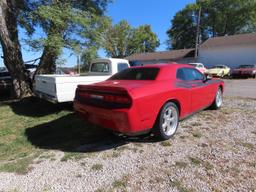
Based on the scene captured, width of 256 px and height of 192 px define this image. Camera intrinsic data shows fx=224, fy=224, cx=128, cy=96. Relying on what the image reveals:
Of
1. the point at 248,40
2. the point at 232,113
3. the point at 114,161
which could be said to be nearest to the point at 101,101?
the point at 114,161

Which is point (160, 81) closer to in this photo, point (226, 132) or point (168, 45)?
point (226, 132)

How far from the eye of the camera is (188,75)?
523 centimetres

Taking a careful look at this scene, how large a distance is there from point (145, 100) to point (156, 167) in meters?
1.10

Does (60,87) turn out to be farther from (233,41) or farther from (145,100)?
(233,41)

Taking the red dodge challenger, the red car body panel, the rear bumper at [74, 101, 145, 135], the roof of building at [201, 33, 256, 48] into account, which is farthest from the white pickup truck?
the roof of building at [201, 33, 256, 48]

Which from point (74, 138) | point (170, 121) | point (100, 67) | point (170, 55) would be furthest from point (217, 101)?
point (170, 55)

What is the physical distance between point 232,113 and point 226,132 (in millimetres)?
1854

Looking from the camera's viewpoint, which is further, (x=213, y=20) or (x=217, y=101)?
(x=213, y=20)

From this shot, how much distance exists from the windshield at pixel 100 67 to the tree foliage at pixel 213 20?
43.6 meters

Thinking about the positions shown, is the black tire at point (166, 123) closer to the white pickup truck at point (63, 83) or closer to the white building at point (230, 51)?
the white pickup truck at point (63, 83)

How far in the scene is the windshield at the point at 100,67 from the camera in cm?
811

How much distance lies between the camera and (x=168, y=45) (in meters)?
56.6

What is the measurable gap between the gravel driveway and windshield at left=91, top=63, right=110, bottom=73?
4.06m

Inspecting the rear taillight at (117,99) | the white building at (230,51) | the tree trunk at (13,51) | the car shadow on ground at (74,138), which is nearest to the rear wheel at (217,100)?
the car shadow on ground at (74,138)
